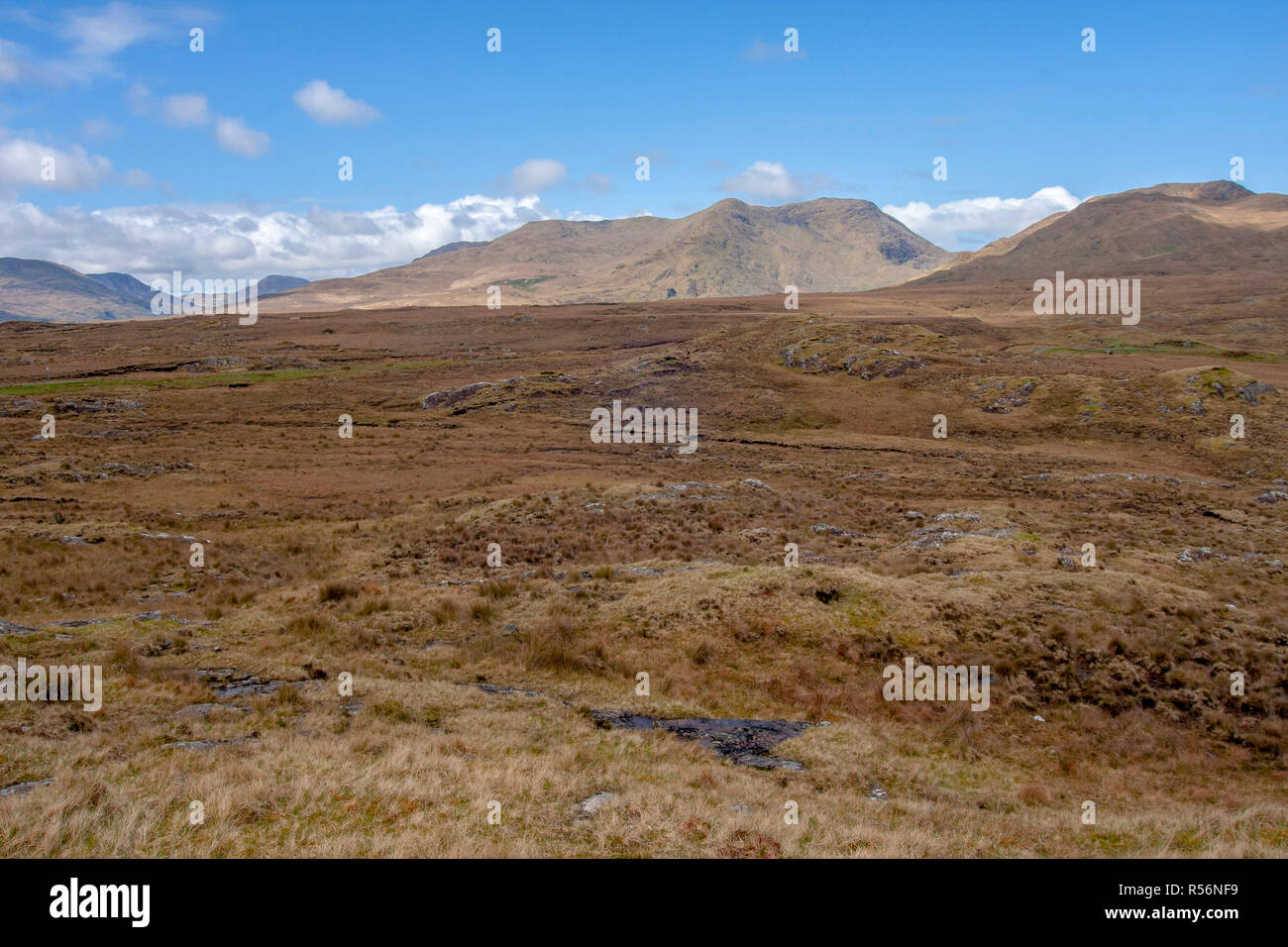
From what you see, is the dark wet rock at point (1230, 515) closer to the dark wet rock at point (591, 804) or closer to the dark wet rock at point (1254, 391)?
the dark wet rock at point (1254, 391)

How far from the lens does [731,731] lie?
13.8m

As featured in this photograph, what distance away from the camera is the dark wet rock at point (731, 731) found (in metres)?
12.7

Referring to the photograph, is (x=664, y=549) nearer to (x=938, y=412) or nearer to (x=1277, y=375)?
(x=938, y=412)

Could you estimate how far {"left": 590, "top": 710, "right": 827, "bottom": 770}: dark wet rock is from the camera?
1266cm

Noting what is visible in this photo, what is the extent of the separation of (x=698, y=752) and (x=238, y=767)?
749 cm

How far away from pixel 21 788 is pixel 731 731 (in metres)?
11.2

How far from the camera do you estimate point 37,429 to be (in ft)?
182
